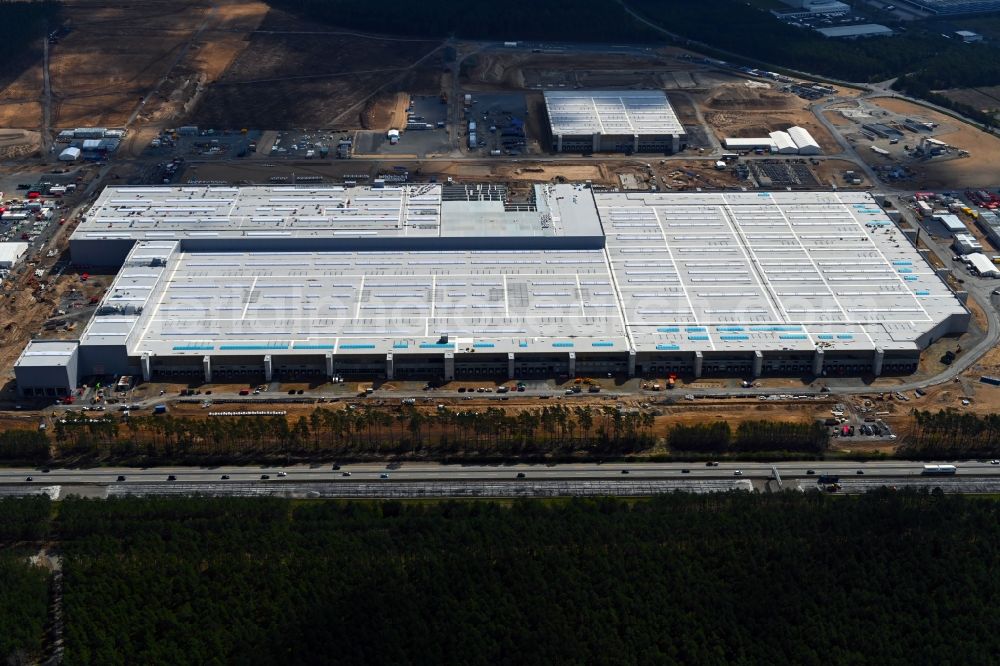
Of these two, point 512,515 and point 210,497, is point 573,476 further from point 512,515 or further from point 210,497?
point 210,497

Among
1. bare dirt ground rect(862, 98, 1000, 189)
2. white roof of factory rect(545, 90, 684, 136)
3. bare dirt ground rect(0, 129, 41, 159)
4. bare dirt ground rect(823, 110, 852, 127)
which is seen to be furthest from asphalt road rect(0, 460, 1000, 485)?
bare dirt ground rect(823, 110, 852, 127)

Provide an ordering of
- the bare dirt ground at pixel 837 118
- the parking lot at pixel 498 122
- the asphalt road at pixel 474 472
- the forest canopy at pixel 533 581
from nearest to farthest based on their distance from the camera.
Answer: the forest canopy at pixel 533 581 < the asphalt road at pixel 474 472 < the parking lot at pixel 498 122 < the bare dirt ground at pixel 837 118

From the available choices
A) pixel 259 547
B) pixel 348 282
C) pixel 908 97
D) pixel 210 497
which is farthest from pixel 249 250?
pixel 908 97

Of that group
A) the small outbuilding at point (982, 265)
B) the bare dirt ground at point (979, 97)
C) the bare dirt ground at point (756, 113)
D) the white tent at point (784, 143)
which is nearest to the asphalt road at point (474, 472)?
the small outbuilding at point (982, 265)

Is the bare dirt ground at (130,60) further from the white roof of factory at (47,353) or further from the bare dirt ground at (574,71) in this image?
the white roof of factory at (47,353)

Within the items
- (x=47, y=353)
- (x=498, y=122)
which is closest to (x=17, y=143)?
(x=47, y=353)

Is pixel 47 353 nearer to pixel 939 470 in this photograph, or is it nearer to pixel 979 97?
pixel 939 470
